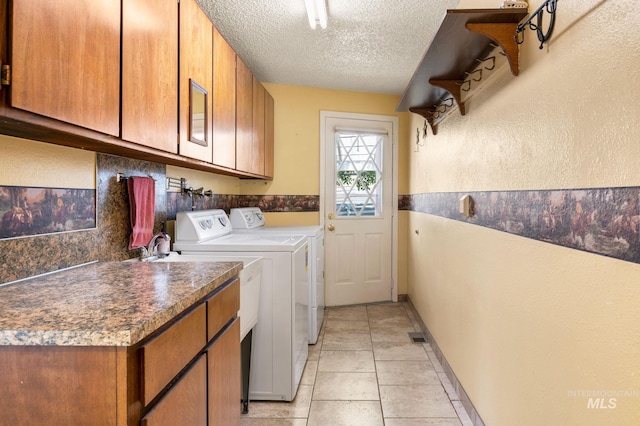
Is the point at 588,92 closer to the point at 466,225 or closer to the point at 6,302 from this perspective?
the point at 466,225

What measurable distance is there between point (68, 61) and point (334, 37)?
2017 millimetres

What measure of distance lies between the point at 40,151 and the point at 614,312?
5.90 ft

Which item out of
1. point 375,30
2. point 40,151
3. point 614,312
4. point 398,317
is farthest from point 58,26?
point 398,317

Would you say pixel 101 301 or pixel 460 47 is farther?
pixel 460 47

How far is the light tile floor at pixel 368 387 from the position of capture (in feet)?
6.42

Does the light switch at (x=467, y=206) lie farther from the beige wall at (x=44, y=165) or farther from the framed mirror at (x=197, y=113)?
the beige wall at (x=44, y=165)

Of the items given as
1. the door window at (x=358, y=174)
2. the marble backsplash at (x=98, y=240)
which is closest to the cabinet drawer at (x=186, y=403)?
the marble backsplash at (x=98, y=240)

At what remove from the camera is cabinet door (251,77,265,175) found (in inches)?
111

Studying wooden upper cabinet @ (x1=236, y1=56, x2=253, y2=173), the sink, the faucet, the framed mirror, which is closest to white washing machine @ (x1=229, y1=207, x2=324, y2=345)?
wooden upper cabinet @ (x1=236, y1=56, x2=253, y2=173)

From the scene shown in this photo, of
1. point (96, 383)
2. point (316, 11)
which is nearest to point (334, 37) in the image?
point (316, 11)

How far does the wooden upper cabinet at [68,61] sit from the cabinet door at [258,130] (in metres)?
1.67

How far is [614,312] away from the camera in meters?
0.90

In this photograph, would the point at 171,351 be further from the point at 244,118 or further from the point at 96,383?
A: the point at 244,118

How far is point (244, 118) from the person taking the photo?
2.55 m
